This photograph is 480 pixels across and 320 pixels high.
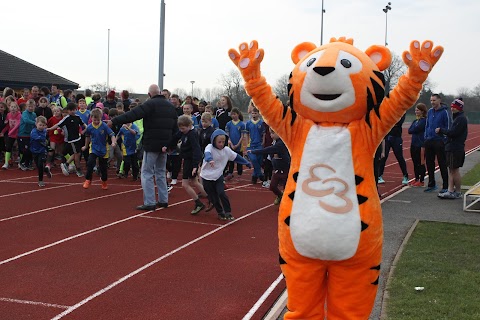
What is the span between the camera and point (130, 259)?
6.47m

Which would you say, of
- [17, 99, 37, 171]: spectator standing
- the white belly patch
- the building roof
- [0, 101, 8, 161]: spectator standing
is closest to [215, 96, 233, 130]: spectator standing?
[17, 99, 37, 171]: spectator standing

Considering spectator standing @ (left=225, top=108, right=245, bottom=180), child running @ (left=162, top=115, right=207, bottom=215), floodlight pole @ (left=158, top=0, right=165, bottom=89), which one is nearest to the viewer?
child running @ (left=162, top=115, right=207, bottom=215)

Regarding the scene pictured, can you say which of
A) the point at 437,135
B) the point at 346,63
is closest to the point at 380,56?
the point at 346,63

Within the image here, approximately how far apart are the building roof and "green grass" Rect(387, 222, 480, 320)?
25.6 m

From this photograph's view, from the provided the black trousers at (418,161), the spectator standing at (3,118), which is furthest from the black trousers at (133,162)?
the black trousers at (418,161)

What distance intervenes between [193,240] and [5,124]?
9568mm

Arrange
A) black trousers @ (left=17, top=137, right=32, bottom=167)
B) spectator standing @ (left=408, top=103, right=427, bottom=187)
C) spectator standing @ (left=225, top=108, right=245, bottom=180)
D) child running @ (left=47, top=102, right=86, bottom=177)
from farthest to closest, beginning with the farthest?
black trousers @ (left=17, top=137, right=32, bottom=167) → spectator standing @ (left=225, top=108, right=245, bottom=180) → child running @ (left=47, top=102, right=86, bottom=177) → spectator standing @ (left=408, top=103, right=427, bottom=187)

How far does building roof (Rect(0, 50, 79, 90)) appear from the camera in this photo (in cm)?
2844

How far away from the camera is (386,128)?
12.1ft

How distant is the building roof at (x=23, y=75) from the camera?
28438 mm

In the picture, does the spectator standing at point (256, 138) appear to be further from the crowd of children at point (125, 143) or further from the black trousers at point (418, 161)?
the black trousers at point (418, 161)

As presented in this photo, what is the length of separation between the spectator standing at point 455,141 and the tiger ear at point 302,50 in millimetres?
7135

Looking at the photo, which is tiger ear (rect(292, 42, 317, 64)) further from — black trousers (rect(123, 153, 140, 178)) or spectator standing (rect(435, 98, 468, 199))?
black trousers (rect(123, 153, 140, 178))

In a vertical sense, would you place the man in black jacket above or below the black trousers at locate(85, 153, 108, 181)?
above
